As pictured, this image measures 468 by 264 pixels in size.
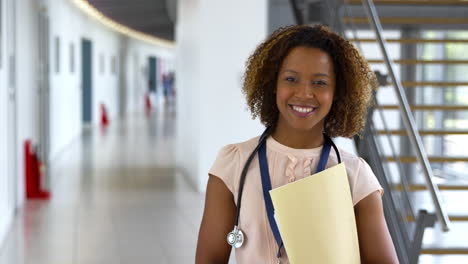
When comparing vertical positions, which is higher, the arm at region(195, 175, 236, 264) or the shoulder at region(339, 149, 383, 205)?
the shoulder at region(339, 149, 383, 205)

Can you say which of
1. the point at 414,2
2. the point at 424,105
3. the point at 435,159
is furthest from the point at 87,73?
the point at 435,159

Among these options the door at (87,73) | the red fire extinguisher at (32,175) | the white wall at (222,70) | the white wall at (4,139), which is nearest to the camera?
the white wall at (4,139)

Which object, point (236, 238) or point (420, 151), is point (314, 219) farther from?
point (420, 151)

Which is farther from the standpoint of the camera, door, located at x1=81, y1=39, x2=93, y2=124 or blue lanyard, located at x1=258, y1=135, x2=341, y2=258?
door, located at x1=81, y1=39, x2=93, y2=124

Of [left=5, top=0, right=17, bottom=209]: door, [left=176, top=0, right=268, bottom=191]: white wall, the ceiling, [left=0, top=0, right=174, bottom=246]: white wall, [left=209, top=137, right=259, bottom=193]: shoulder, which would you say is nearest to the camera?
[left=209, top=137, right=259, bottom=193]: shoulder

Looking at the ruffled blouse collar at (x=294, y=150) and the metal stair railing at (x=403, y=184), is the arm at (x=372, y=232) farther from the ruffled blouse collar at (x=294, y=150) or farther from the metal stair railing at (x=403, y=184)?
the metal stair railing at (x=403, y=184)

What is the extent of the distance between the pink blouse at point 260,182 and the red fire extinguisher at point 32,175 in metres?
6.79

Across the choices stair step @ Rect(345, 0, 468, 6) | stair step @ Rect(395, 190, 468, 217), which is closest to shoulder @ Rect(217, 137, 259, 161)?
stair step @ Rect(345, 0, 468, 6)

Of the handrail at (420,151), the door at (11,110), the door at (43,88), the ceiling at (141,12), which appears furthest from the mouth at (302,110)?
the ceiling at (141,12)

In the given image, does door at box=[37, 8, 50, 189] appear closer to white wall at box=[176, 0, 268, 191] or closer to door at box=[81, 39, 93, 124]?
white wall at box=[176, 0, 268, 191]

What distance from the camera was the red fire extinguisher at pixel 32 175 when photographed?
787 centimetres

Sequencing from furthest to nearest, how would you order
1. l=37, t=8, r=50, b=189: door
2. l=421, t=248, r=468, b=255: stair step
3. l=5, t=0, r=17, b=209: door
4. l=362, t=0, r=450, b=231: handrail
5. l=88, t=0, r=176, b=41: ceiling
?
l=88, t=0, r=176, b=41: ceiling, l=37, t=8, r=50, b=189: door, l=5, t=0, r=17, b=209: door, l=421, t=248, r=468, b=255: stair step, l=362, t=0, r=450, b=231: handrail

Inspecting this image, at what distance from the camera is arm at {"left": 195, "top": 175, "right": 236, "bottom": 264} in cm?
147

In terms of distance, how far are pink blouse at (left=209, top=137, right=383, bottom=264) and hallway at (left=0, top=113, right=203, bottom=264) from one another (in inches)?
152
